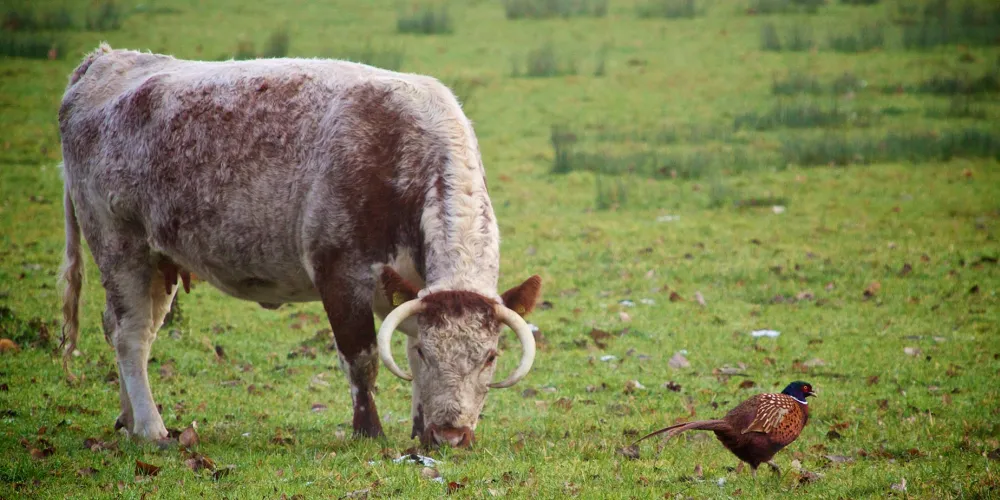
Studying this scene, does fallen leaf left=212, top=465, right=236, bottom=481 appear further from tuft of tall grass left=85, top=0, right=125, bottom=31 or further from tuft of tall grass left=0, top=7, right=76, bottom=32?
tuft of tall grass left=85, top=0, right=125, bottom=31

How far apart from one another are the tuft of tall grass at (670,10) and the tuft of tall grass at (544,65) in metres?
6.20

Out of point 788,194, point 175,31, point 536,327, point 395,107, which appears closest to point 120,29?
point 175,31

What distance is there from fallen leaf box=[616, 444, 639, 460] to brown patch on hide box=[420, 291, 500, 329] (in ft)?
4.72

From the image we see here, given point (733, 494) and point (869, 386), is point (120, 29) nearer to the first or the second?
point (869, 386)

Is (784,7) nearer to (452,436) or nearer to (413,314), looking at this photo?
(413,314)

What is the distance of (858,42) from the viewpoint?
3002 centimetres

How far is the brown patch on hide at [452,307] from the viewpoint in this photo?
25.6 ft

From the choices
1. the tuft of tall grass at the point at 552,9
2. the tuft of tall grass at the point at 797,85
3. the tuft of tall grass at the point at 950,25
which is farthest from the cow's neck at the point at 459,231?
the tuft of tall grass at the point at 552,9

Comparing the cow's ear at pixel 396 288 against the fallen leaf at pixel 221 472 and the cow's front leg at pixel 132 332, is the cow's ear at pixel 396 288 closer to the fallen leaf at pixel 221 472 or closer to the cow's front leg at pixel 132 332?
the fallen leaf at pixel 221 472

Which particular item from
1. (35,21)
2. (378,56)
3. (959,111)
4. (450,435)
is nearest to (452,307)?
(450,435)

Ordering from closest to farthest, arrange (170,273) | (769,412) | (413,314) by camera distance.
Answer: (769,412)
(413,314)
(170,273)

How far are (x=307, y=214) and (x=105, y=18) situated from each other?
23290 mm

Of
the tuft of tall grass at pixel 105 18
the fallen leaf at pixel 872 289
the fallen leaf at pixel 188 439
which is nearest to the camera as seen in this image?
the fallen leaf at pixel 188 439

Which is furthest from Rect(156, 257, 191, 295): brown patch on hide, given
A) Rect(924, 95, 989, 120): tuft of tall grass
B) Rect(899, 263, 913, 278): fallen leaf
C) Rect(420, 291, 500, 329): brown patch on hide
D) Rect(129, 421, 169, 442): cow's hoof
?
Rect(924, 95, 989, 120): tuft of tall grass
